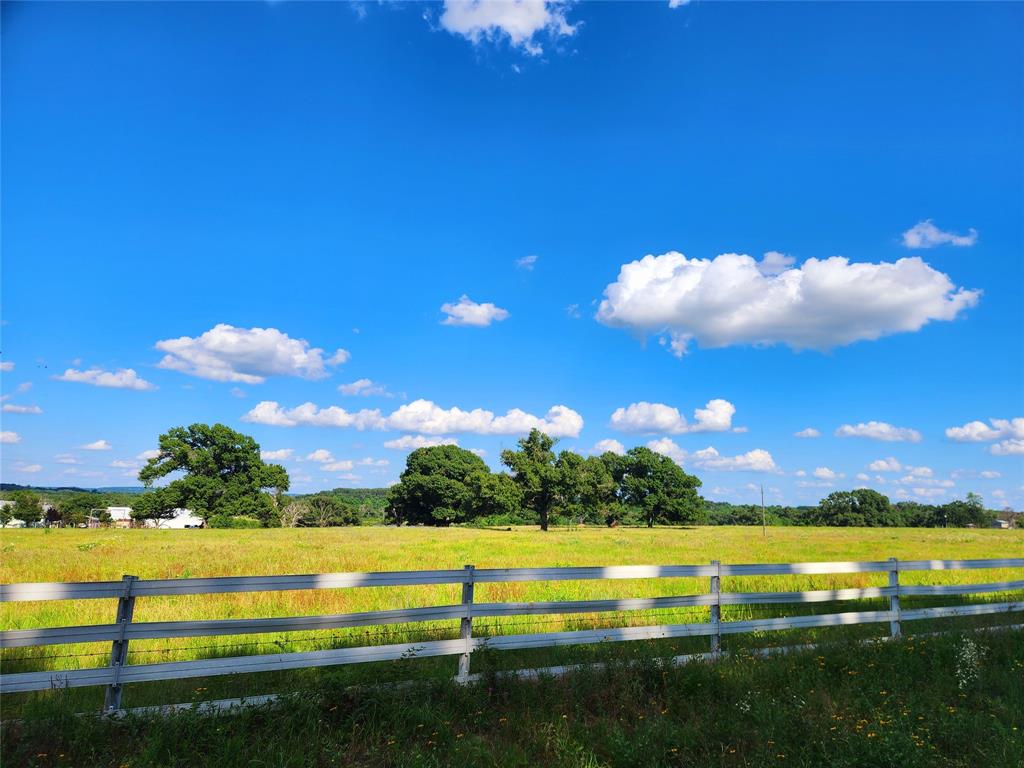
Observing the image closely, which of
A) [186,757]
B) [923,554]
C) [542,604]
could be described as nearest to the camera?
[186,757]

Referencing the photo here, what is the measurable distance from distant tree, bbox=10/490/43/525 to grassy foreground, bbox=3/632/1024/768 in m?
99.8

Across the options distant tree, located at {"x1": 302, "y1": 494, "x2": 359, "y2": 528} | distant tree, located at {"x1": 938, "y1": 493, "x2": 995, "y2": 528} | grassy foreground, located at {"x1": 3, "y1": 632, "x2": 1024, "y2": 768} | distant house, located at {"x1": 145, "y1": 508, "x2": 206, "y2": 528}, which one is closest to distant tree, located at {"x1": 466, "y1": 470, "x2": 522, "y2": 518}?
distant tree, located at {"x1": 302, "y1": 494, "x2": 359, "y2": 528}

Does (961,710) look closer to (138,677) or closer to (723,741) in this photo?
(723,741)

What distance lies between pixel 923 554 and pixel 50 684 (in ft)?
124

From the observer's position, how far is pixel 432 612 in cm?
631

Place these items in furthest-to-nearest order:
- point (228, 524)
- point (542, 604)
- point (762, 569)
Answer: point (228, 524), point (762, 569), point (542, 604)

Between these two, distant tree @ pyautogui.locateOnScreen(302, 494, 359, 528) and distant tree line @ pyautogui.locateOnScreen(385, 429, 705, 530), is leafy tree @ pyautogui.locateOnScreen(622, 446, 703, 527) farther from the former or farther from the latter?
distant tree @ pyautogui.locateOnScreen(302, 494, 359, 528)

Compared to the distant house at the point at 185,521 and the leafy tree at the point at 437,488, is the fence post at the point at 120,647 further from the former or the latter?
the leafy tree at the point at 437,488

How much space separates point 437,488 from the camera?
281 feet

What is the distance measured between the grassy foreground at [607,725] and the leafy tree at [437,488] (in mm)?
76757

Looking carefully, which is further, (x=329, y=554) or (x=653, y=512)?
(x=653, y=512)

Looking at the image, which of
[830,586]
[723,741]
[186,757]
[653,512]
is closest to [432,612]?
[186,757]

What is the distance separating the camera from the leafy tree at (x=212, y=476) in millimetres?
72375

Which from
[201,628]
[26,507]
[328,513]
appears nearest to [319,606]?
[201,628]
